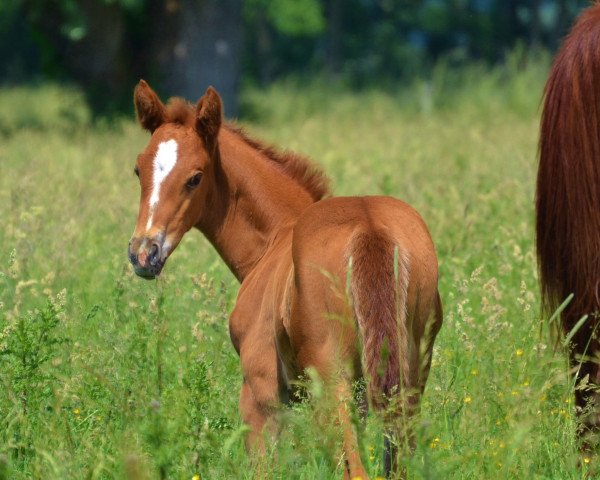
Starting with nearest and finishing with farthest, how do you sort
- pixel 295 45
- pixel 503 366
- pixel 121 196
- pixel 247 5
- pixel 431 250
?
1. pixel 431 250
2. pixel 503 366
3. pixel 121 196
4. pixel 247 5
5. pixel 295 45

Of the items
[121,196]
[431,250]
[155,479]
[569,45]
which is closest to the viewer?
[155,479]

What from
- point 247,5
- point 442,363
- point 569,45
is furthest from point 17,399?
point 247,5

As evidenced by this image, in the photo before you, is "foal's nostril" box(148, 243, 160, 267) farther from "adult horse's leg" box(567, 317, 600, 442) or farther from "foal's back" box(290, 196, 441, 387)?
"adult horse's leg" box(567, 317, 600, 442)

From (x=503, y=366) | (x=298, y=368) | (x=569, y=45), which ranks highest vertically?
(x=569, y=45)

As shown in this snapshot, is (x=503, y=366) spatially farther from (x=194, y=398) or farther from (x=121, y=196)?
(x=121, y=196)

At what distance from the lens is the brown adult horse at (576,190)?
13.2ft

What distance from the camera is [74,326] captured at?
4.95m

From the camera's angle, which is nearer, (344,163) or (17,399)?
(17,399)

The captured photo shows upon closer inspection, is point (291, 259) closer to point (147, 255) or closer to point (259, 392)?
point (259, 392)

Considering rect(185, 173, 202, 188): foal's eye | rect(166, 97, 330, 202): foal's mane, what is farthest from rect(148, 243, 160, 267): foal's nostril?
rect(166, 97, 330, 202): foal's mane

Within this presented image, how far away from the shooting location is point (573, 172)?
13.3 ft

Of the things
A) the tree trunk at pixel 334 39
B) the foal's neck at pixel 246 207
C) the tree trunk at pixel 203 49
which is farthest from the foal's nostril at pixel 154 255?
the tree trunk at pixel 334 39

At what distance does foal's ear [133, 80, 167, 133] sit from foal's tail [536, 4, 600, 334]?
161 cm

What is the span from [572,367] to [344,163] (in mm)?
7481
